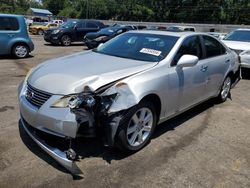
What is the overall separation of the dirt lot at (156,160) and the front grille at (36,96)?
27.0 inches

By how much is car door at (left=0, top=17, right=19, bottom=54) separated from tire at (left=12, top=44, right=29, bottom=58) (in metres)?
0.24

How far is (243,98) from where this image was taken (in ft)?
24.4

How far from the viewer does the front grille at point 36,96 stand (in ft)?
12.3

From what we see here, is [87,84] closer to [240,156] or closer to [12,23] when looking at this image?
[240,156]

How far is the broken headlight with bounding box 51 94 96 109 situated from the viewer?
3.55 meters

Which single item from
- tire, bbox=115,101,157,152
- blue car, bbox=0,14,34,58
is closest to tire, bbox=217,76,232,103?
tire, bbox=115,101,157,152

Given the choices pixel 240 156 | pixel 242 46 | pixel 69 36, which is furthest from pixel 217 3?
pixel 240 156

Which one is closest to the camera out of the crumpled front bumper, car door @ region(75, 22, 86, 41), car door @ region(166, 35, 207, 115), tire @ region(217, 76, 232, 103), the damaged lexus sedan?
the crumpled front bumper

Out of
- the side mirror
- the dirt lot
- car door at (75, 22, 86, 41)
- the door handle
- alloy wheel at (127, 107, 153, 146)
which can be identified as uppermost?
the side mirror

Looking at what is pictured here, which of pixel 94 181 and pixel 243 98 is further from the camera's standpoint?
pixel 243 98

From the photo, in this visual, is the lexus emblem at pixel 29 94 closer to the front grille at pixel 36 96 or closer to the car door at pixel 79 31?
the front grille at pixel 36 96

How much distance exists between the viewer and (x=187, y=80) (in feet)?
16.0

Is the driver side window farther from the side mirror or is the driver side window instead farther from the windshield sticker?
the windshield sticker

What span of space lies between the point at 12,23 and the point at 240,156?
33.4 feet
